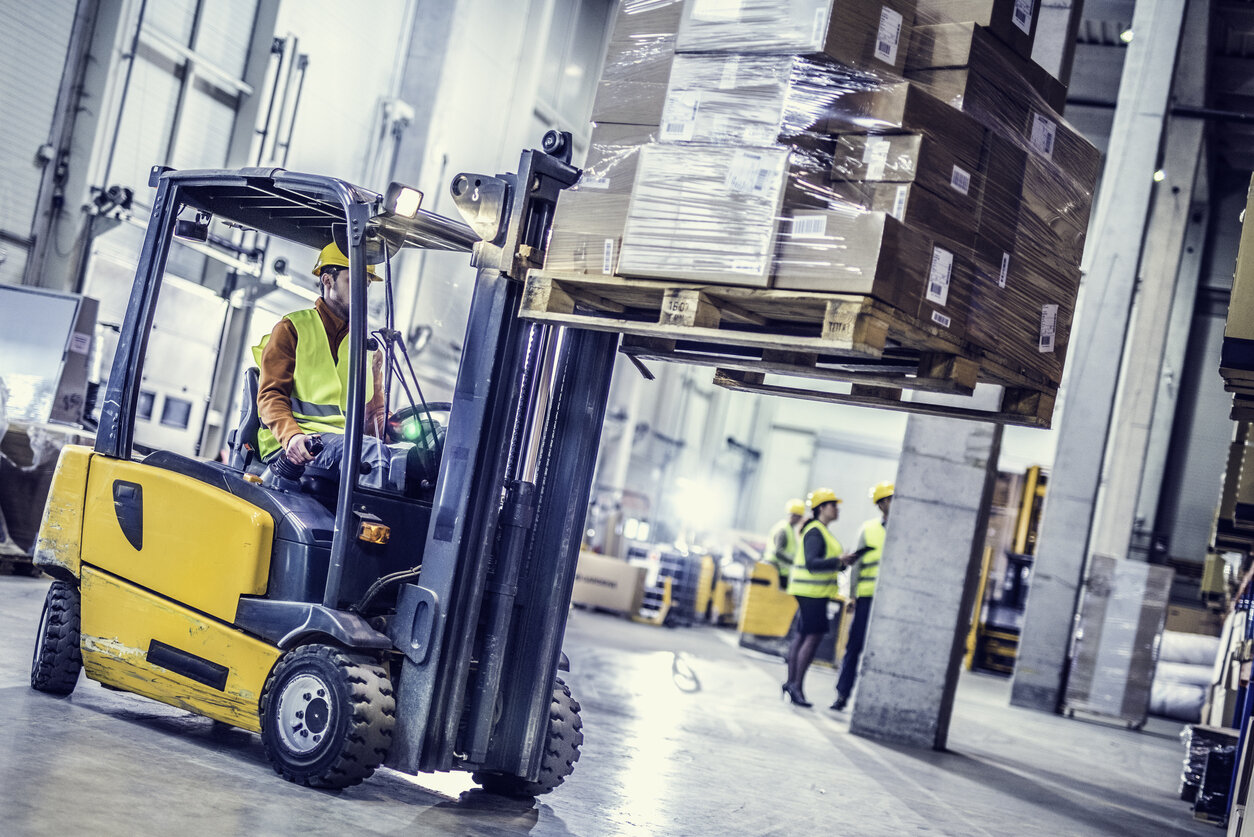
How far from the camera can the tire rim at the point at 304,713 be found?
12.2 feet

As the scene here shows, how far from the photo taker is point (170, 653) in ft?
13.5

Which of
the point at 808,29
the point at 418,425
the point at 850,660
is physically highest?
the point at 808,29

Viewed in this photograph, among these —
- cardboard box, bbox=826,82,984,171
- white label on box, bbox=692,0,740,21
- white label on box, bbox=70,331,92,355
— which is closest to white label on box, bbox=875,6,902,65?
cardboard box, bbox=826,82,984,171

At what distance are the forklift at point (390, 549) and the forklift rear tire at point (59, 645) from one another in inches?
4.7

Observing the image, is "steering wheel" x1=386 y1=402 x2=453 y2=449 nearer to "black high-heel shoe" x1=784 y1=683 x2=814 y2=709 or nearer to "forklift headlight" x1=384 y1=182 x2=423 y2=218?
"forklift headlight" x1=384 y1=182 x2=423 y2=218

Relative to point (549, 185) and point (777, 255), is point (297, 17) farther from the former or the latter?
point (777, 255)

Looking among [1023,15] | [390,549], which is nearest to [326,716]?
[390,549]

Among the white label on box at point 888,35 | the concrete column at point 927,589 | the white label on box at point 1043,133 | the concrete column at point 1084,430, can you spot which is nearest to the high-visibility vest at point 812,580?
the concrete column at point 927,589

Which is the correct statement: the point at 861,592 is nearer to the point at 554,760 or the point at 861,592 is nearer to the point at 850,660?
the point at 850,660

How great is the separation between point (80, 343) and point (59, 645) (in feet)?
14.7

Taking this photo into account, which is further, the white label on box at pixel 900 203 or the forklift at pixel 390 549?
the forklift at pixel 390 549

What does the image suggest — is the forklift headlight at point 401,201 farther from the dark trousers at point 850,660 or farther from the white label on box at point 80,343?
the dark trousers at point 850,660

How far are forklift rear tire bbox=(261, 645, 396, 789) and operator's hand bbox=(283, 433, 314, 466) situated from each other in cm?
59

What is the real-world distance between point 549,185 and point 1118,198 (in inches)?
438
